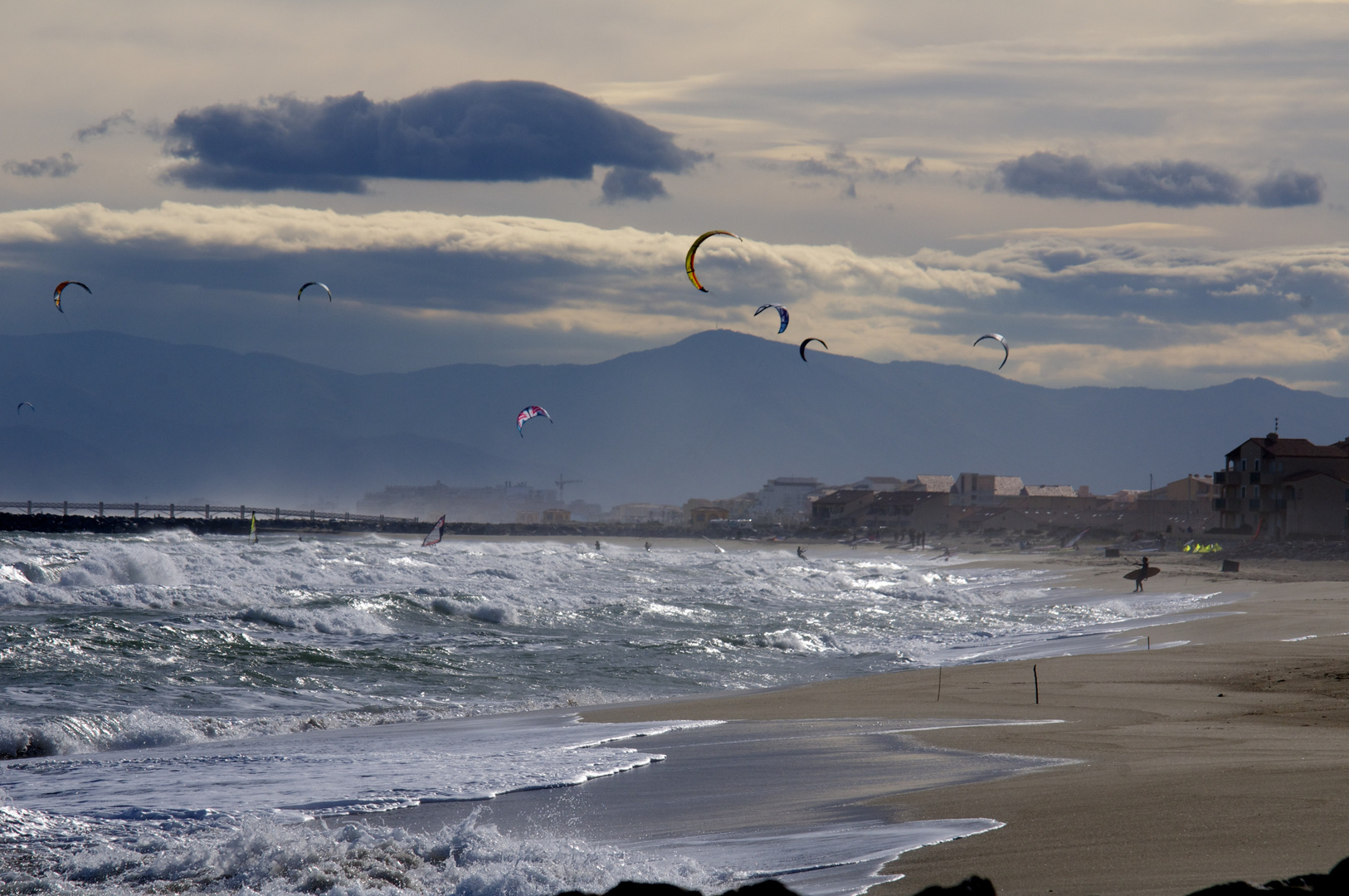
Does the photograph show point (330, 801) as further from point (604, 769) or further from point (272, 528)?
point (272, 528)

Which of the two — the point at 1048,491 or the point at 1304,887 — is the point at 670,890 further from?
the point at 1048,491

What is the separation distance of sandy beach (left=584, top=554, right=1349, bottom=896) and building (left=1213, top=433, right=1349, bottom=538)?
54.6m

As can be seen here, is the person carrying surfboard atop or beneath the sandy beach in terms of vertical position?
beneath

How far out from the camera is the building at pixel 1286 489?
65.7m

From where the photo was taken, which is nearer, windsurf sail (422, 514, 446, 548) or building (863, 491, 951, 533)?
windsurf sail (422, 514, 446, 548)

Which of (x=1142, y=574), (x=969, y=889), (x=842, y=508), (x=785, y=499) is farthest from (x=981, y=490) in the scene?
(x=969, y=889)

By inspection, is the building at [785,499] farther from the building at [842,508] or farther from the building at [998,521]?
the building at [998,521]

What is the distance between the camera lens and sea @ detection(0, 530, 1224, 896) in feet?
19.6

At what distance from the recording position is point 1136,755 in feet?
25.7

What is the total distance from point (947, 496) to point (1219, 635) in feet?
333

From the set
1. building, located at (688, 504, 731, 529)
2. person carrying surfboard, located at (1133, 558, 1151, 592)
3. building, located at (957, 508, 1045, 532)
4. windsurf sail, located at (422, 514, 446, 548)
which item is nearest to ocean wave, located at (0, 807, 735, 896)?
person carrying surfboard, located at (1133, 558, 1151, 592)

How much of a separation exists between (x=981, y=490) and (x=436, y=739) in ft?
398

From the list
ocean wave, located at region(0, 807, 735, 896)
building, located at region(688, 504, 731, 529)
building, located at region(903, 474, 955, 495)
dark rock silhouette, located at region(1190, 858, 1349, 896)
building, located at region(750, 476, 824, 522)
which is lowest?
building, located at region(688, 504, 731, 529)

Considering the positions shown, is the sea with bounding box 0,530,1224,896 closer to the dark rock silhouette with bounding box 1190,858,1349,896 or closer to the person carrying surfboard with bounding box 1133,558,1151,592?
the dark rock silhouette with bounding box 1190,858,1349,896
